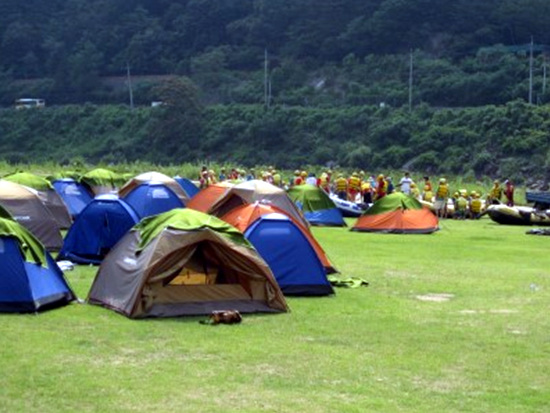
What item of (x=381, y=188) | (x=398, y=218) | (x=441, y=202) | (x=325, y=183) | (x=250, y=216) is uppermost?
(x=250, y=216)

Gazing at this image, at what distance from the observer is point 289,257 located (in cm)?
1614

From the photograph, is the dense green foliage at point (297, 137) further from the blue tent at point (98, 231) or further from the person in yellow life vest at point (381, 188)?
the blue tent at point (98, 231)

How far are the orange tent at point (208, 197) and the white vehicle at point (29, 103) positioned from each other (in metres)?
62.1

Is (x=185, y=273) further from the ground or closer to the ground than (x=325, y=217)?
further from the ground

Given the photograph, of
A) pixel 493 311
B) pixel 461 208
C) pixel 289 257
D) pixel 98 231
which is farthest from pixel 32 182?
pixel 493 311

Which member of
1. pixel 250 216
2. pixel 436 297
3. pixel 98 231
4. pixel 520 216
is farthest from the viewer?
pixel 520 216

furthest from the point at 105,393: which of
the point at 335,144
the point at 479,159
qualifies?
the point at 335,144

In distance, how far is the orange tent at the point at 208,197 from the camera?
2609cm

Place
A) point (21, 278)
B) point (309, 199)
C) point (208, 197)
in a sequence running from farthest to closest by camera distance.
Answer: point (309, 199) → point (208, 197) → point (21, 278)

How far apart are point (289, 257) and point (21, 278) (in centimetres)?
399

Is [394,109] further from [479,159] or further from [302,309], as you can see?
[302,309]

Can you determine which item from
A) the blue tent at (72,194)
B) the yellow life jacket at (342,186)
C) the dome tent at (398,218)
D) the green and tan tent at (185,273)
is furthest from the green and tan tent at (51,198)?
the yellow life jacket at (342,186)

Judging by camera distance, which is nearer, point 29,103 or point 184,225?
point 184,225

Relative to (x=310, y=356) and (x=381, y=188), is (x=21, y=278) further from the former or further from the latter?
(x=381, y=188)
